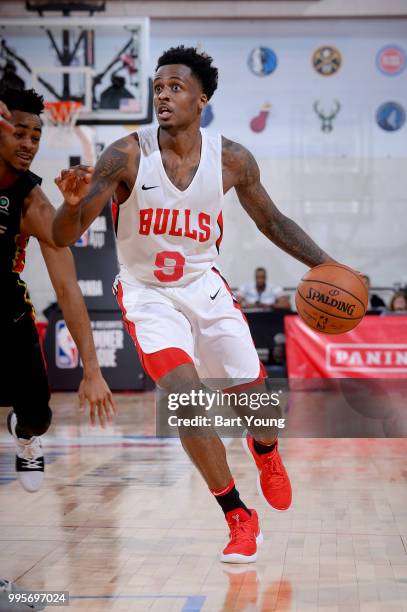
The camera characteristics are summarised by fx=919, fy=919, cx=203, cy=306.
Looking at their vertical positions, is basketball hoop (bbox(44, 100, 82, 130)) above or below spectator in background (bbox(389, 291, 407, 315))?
above

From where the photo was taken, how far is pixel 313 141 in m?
15.7

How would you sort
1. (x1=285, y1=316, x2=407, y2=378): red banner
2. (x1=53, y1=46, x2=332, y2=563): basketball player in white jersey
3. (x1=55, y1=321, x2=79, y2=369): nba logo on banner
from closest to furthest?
(x1=53, y1=46, x2=332, y2=563): basketball player in white jersey
(x1=285, y1=316, x2=407, y2=378): red banner
(x1=55, y1=321, x2=79, y2=369): nba logo on banner

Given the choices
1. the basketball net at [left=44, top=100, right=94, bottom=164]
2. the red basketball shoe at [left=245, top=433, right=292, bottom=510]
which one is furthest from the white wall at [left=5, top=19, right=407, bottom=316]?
the red basketball shoe at [left=245, top=433, right=292, bottom=510]

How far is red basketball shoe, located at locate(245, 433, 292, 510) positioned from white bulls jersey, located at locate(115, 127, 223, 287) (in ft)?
3.13

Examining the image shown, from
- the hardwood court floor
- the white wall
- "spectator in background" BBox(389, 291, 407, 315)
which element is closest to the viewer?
the hardwood court floor

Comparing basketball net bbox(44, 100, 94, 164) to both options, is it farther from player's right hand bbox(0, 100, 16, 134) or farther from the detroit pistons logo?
player's right hand bbox(0, 100, 16, 134)

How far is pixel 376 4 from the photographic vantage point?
15500 mm

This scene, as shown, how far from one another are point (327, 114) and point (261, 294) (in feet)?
11.6

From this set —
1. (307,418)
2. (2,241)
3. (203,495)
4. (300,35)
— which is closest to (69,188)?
(2,241)

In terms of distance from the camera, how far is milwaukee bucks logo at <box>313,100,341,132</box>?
15.6 meters

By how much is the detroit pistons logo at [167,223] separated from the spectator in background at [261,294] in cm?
971

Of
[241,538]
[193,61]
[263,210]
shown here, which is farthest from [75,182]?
[241,538]

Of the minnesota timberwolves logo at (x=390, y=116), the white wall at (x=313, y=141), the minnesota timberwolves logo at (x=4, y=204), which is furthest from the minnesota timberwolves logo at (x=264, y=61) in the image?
the minnesota timberwolves logo at (x=4, y=204)

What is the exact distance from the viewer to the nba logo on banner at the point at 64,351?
11.7 meters
